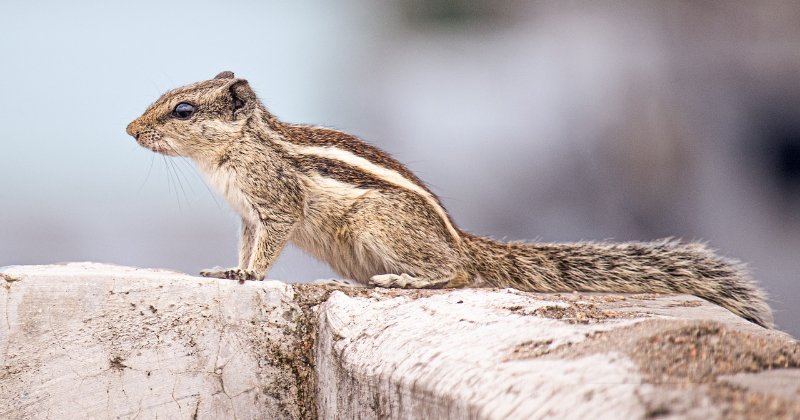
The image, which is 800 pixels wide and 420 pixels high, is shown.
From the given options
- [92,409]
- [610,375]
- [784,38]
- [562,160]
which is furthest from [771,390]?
[784,38]

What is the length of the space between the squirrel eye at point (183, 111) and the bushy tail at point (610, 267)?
1.19 metres

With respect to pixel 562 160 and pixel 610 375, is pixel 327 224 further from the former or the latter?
pixel 562 160

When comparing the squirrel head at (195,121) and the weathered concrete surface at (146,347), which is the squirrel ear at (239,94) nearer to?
the squirrel head at (195,121)

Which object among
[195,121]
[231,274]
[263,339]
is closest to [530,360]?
[263,339]

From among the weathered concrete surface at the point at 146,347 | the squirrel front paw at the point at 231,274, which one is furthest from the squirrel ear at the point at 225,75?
the weathered concrete surface at the point at 146,347

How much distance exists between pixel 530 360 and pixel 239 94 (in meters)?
2.28

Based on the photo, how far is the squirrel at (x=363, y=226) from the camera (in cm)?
356

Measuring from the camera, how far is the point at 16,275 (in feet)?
9.04

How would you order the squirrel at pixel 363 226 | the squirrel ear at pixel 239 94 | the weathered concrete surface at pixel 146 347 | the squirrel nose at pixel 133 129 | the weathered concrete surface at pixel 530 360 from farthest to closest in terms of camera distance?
the squirrel ear at pixel 239 94 < the squirrel nose at pixel 133 129 < the squirrel at pixel 363 226 < the weathered concrete surface at pixel 146 347 < the weathered concrete surface at pixel 530 360

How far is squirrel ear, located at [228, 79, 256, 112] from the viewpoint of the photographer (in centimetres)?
387

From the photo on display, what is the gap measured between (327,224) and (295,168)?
10.4 inches

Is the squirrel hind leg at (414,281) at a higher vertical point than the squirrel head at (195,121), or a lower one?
lower

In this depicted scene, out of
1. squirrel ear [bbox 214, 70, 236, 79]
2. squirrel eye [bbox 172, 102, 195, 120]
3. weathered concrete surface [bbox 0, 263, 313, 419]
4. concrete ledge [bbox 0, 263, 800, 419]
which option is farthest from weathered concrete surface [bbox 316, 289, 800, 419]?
squirrel ear [bbox 214, 70, 236, 79]

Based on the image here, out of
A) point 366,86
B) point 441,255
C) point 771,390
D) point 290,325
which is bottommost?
point 771,390
